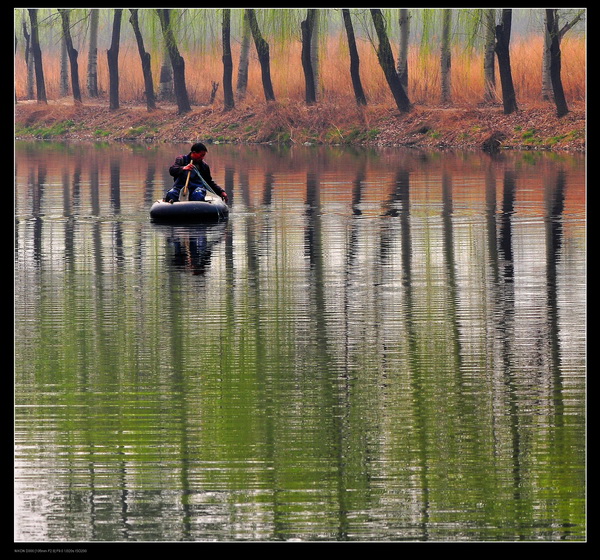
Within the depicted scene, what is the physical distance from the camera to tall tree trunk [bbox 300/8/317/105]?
59531 mm

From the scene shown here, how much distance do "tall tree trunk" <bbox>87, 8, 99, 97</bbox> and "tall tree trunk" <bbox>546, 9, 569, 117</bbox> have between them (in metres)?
30.9

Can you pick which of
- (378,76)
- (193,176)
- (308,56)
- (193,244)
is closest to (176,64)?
(308,56)

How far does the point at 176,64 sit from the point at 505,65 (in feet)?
64.2

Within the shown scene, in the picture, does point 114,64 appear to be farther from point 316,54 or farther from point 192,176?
point 192,176

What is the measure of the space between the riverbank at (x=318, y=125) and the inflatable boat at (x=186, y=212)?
1004 inches

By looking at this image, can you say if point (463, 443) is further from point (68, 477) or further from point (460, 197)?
point (460, 197)

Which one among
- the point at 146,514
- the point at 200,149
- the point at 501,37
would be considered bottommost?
the point at 146,514

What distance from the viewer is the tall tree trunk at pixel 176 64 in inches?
2557

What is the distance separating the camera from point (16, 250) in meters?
21.9

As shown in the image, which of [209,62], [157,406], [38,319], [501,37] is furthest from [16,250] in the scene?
[209,62]

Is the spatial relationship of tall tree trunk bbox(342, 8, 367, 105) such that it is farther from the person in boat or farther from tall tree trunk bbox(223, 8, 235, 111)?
the person in boat

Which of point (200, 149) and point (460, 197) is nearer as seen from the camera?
point (200, 149)

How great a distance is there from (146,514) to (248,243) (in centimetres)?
1376
